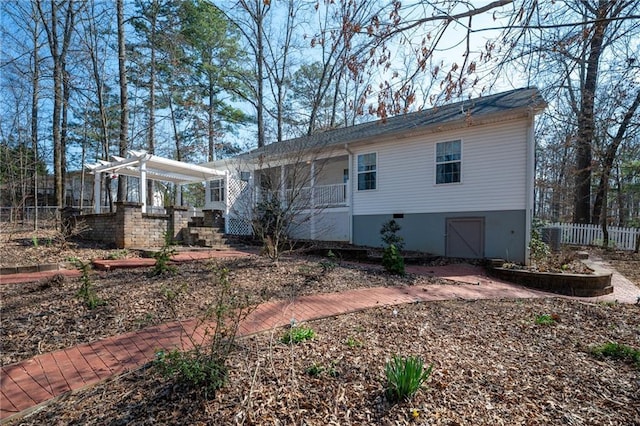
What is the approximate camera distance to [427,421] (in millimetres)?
1946

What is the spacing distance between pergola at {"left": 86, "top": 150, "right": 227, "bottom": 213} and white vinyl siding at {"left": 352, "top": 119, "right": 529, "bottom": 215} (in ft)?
19.4

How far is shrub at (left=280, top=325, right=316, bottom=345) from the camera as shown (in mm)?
2898

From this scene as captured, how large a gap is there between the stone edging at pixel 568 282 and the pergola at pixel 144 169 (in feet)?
32.0

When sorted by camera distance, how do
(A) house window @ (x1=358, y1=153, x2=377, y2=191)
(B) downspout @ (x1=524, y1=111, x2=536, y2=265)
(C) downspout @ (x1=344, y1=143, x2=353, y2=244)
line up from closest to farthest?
(B) downspout @ (x1=524, y1=111, x2=536, y2=265), (A) house window @ (x1=358, y1=153, x2=377, y2=191), (C) downspout @ (x1=344, y1=143, x2=353, y2=244)

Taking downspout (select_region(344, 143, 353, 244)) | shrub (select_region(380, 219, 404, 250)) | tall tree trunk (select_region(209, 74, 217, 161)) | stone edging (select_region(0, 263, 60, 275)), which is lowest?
stone edging (select_region(0, 263, 60, 275))

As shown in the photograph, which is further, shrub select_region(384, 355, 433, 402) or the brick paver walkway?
the brick paver walkway

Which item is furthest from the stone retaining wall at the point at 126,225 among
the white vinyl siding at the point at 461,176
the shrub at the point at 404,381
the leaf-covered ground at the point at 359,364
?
the shrub at the point at 404,381

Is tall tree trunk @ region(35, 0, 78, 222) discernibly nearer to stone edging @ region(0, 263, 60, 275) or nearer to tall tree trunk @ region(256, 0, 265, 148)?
tall tree trunk @ region(256, 0, 265, 148)

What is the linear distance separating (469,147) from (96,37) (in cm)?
1549

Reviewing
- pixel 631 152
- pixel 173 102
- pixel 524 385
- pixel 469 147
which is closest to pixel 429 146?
pixel 469 147

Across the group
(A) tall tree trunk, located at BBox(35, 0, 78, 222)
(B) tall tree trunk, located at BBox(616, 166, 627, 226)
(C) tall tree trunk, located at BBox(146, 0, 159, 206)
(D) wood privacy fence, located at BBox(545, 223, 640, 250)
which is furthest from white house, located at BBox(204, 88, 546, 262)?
(B) tall tree trunk, located at BBox(616, 166, 627, 226)

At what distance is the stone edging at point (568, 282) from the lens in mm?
6426

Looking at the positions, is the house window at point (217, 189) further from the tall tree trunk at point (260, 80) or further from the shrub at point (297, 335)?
the shrub at point (297, 335)

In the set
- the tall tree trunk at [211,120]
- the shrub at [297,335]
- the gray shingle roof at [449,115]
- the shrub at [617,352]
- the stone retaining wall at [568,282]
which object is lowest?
the stone retaining wall at [568,282]
